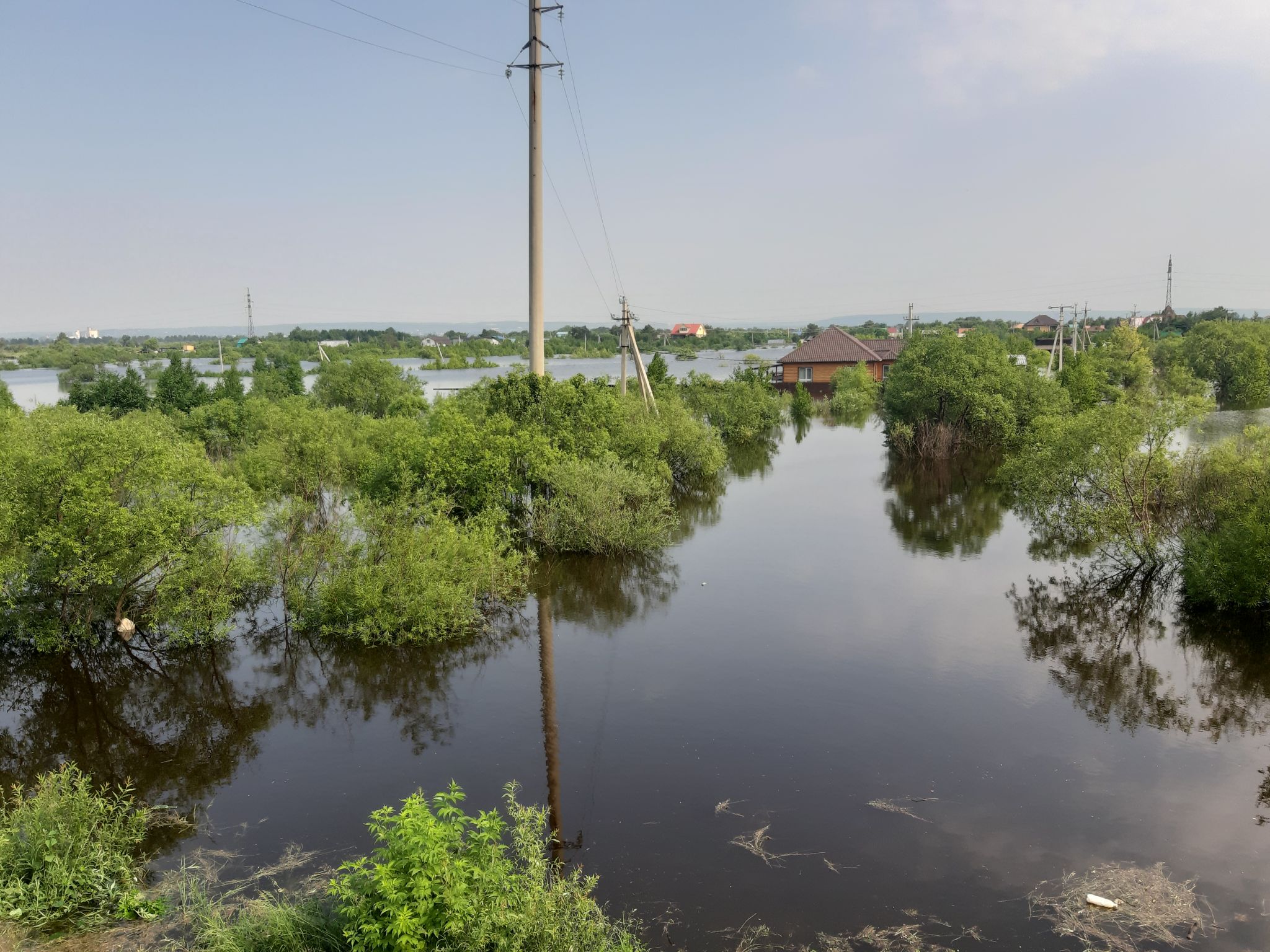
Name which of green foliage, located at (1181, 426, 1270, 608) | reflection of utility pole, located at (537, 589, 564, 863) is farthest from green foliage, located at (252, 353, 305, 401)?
green foliage, located at (1181, 426, 1270, 608)

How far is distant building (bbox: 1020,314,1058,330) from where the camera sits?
410 ft

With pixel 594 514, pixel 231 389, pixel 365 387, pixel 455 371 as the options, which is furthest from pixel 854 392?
pixel 455 371

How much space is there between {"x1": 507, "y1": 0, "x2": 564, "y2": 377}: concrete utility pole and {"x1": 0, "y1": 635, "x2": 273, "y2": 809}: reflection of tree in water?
36.5 ft

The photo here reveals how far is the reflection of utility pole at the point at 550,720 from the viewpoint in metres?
10.6

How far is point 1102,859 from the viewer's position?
9711mm

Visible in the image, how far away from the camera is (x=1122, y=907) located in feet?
29.1

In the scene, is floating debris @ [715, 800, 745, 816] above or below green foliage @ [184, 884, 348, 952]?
below

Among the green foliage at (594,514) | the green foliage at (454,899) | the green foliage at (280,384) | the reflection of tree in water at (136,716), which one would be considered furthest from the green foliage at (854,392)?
the green foliage at (454,899)

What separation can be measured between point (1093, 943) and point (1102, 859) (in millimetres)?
1603

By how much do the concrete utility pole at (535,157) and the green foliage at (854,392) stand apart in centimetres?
4049

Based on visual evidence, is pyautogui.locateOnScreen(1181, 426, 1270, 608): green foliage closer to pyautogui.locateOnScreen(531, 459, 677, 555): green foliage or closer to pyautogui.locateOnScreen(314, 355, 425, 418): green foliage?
pyautogui.locateOnScreen(531, 459, 677, 555): green foliage

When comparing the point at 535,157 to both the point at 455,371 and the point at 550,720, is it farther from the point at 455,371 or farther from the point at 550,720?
the point at 455,371

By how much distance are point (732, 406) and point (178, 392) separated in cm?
3037

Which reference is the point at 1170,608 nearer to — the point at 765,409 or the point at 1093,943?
the point at 1093,943
